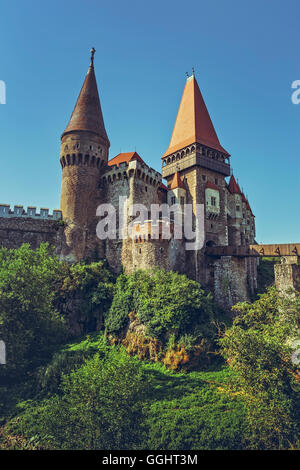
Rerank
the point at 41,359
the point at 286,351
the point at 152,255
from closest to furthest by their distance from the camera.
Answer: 1. the point at 286,351
2. the point at 41,359
3. the point at 152,255

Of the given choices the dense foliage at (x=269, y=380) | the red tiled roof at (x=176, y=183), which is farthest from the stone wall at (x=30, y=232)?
the dense foliage at (x=269, y=380)

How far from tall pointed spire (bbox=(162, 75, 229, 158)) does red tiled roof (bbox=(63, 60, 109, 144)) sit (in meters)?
8.34

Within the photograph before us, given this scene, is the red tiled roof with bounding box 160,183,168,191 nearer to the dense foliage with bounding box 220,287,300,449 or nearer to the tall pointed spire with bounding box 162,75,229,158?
the tall pointed spire with bounding box 162,75,229,158

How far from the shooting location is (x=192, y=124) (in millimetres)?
39250

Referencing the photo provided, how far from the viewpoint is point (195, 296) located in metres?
25.8

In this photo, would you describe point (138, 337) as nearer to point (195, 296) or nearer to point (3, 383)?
point (195, 296)

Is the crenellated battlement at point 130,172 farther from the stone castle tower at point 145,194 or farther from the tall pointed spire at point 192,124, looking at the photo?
the tall pointed spire at point 192,124

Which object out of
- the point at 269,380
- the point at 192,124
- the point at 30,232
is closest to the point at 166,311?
the point at 269,380

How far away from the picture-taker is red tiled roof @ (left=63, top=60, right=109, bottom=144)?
34.0 meters

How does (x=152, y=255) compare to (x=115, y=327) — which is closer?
(x=115, y=327)

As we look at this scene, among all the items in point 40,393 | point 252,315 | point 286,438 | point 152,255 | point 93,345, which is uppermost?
point 152,255

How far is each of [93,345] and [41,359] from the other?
379cm

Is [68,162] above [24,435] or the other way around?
above

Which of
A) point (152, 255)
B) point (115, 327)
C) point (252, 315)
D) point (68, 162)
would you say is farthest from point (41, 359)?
point (68, 162)
